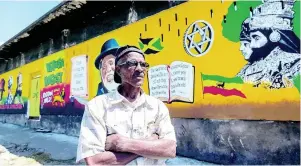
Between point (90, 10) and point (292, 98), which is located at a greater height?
point (90, 10)

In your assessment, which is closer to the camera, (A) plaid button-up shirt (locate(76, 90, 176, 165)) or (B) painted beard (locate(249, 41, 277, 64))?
(A) plaid button-up shirt (locate(76, 90, 176, 165))

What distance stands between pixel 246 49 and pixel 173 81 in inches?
63.6

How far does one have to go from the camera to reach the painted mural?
3916mm

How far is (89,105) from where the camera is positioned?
1.70 meters

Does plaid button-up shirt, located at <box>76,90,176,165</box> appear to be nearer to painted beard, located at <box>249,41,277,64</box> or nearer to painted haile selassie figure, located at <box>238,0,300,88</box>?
painted haile selassie figure, located at <box>238,0,300,88</box>

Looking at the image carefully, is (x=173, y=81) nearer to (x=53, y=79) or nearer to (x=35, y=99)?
(x=53, y=79)

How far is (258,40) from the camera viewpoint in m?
4.25

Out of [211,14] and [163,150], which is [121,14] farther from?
[163,150]

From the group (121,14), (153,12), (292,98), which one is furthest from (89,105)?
(121,14)

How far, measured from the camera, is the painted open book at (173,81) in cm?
522

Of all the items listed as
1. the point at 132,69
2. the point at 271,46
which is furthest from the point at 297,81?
the point at 132,69

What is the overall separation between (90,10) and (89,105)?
22.6 ft

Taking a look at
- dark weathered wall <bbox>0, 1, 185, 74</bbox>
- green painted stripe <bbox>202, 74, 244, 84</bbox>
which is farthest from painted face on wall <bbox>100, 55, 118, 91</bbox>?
green painted stripe <bbox>202, 74, 244, 84</bbox>

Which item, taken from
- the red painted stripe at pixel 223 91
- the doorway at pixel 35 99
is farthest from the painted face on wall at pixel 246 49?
the doorway at pixel 35 99
